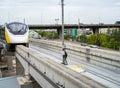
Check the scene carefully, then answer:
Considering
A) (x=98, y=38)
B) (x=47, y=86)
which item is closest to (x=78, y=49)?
→ (x=47, y=86)

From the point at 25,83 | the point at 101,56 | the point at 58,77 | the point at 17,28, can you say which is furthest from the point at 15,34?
the point at 58,77

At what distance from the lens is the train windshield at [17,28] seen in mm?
25750

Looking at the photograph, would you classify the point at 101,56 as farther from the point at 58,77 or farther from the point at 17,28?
the point at 17,28

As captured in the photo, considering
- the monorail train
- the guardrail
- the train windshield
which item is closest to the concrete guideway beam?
the guardrail

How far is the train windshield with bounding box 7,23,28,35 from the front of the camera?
1014 inches

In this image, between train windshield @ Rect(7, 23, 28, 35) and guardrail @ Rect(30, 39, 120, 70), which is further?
train windshield @ Rect(7, 23, 28, 35)

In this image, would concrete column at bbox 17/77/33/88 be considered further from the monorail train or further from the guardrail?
the monorail train

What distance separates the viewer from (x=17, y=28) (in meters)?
26.3

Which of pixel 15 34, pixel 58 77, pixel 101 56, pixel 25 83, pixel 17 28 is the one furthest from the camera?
pixel 17 28

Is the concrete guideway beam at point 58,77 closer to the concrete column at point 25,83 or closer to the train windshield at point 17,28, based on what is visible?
the concrete column at point 25,83

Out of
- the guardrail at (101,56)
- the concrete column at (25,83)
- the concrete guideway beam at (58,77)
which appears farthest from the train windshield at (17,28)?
the concrete guideway beam at (58,77)

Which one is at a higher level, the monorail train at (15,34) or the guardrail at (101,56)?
the monorail train at (15,34)

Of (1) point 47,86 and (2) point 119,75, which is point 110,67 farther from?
(1) point 47,86

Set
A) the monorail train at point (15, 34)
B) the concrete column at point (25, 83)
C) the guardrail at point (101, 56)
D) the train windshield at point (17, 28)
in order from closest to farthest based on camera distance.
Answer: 1. the guardrail at point (101, 56)
2. the concrete column at point (25, 83)
3. the monorail train at point (15, 34)
4. the train windshield at point (17, 28)
